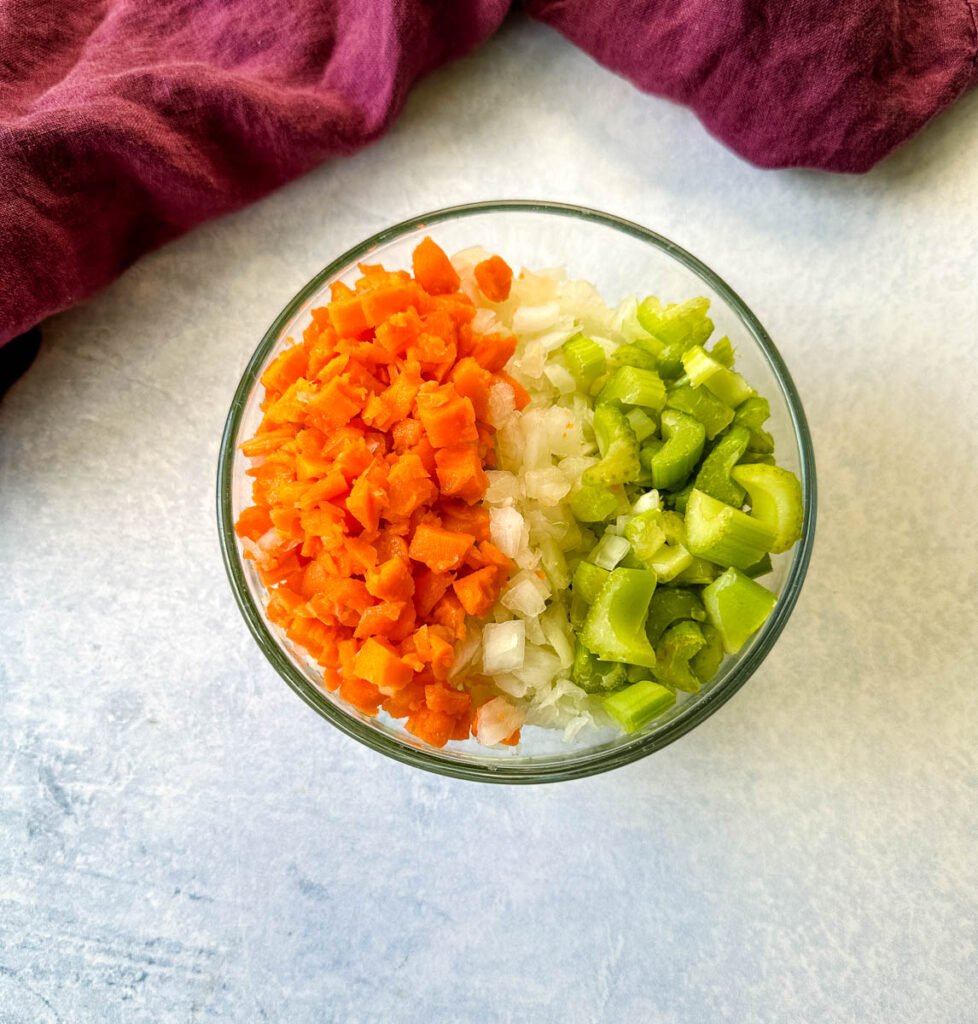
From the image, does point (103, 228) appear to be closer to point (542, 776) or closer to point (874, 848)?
point (542, 776)

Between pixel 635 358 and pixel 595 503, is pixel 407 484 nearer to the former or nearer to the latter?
pixel 595 503

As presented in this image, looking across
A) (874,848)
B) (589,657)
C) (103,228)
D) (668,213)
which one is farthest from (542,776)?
(103,228)

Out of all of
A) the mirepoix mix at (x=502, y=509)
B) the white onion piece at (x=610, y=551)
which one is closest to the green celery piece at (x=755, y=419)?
the mirepoix mix at (x=502, y=509)

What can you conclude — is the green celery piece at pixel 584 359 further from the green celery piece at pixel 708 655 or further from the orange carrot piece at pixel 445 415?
the green celery piece at pixel 708 655

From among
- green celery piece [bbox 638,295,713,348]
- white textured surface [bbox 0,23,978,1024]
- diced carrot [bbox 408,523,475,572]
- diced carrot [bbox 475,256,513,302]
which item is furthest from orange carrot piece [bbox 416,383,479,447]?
white textured surface [bbox 0,23,978,1024]

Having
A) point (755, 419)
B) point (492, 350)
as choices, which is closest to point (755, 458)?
point (755, 419)
